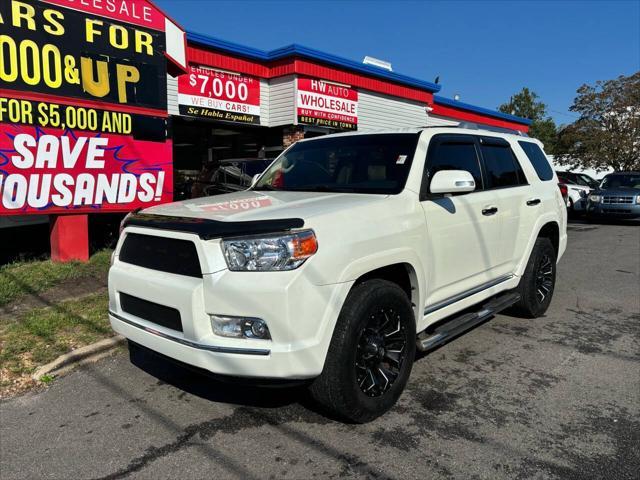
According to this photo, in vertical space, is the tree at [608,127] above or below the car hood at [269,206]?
above

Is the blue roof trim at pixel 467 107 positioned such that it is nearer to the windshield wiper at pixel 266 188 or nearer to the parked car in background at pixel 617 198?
the parked car in background at pixel 617 198

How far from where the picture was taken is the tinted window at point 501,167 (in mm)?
4852

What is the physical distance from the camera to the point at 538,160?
233 inches

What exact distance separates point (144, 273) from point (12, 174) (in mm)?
4372

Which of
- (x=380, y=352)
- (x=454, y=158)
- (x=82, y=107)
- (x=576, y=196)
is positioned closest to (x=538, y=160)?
(x=454, y=158)

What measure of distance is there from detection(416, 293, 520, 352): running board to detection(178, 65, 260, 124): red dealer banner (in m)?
8.99

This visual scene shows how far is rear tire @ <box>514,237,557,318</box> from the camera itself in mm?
5410

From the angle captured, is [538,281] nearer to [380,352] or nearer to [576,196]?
[380,352]

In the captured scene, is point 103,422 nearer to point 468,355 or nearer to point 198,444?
point 198,444

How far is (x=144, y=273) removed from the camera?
3299 millimetres

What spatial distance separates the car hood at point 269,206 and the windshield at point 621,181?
16.9m

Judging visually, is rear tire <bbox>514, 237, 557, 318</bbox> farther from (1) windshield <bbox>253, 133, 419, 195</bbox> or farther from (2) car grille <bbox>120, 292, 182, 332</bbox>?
(2) car grille <bbox>120, 292, 182, 332</bbox>

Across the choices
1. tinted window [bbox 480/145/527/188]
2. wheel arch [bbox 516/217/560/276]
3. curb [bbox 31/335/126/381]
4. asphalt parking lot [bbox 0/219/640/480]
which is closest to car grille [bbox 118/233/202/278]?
asphalt parking lot [bbox 0/219/640/480]

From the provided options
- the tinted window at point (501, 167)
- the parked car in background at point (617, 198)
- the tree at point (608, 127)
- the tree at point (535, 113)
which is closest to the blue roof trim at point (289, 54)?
the parked car in background at point (617, 198)
